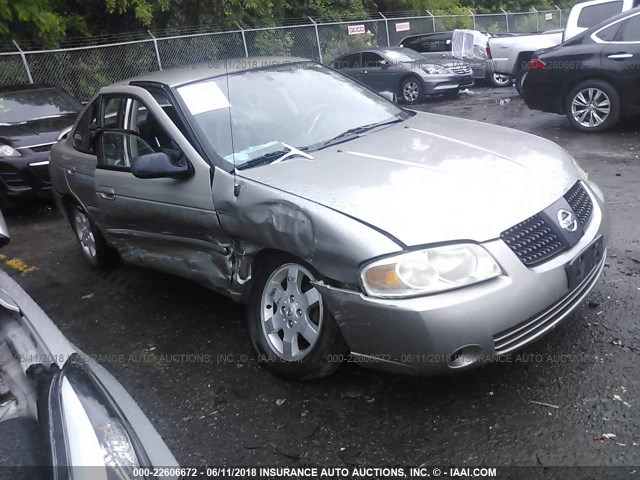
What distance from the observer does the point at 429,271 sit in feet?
8.24

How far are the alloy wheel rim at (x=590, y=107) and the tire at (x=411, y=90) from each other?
206 inches

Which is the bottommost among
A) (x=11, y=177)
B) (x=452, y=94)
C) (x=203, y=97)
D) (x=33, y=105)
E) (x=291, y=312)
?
(x=452, y=94)

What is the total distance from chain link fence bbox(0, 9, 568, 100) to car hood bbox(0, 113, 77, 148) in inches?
192

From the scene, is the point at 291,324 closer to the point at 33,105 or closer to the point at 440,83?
the point at 33,105

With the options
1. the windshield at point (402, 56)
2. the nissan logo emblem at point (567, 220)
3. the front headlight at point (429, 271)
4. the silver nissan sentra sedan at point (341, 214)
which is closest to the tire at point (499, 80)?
the windshield at point (402, 56)

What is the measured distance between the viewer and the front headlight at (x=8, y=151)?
716 centimetres

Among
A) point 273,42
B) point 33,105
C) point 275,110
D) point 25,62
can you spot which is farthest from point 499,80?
point 275,110

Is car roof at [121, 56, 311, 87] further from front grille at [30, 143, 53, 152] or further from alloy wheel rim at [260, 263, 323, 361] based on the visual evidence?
front grille at [30, 143, 53, 152]

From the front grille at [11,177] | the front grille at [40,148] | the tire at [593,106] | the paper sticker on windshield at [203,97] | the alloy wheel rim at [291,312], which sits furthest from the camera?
the tire at [593,106]

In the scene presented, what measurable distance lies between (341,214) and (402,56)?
37.9 feet

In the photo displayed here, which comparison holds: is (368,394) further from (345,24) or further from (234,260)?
(345,24)

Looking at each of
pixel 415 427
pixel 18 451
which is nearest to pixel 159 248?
pixel 415 427

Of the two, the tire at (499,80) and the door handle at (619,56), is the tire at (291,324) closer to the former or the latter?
the door handle at (619,56)

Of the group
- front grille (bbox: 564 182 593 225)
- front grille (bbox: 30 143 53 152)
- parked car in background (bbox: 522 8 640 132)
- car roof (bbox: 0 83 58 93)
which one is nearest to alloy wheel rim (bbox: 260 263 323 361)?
front grille (bbox: 564 182 593 225)
